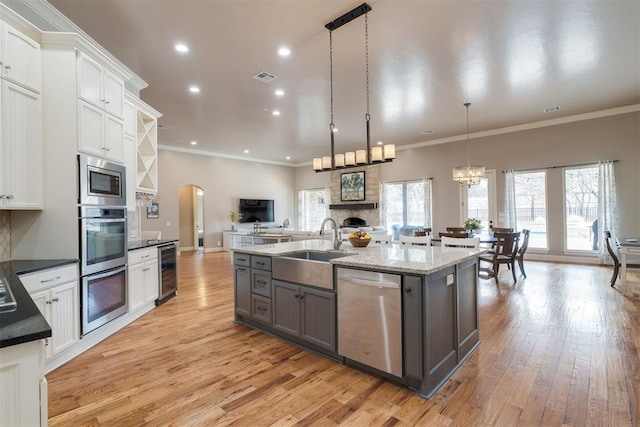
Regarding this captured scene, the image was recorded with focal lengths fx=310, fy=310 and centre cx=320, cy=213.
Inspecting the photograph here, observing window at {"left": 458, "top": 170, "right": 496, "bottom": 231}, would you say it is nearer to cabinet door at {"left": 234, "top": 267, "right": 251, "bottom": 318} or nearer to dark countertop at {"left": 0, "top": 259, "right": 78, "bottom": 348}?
cabinet door at {"left": 234, "top": 267, "right": 251, "bottom": 318}

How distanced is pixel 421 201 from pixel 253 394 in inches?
327

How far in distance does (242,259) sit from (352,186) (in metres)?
8.07

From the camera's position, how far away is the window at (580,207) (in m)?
6.97

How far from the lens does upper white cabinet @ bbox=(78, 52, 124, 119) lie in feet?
9.62

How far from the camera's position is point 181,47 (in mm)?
3887


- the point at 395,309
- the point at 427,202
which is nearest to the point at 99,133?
the point at 395,309

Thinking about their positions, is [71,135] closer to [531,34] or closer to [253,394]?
[253,394]

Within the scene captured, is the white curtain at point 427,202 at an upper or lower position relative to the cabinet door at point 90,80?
lower

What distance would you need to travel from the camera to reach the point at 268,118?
22.6ft

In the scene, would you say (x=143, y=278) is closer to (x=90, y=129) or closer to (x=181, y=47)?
(x=90, y=129)

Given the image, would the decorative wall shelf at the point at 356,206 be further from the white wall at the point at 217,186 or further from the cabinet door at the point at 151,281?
the cabinet door at the point at 151,281

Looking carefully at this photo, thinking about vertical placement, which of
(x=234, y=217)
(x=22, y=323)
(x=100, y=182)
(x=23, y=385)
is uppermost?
(x=100, y=182)

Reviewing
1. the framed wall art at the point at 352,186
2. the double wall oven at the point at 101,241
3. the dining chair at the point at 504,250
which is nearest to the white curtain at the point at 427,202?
the framed wall art at the point at 352,186

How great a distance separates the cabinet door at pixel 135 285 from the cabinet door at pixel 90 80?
1886mm
